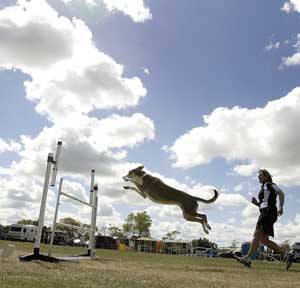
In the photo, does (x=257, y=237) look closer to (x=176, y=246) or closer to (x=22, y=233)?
(x=176, y=246)

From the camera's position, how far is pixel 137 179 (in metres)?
8.02

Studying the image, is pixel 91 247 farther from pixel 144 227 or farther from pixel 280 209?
pixel 144 227

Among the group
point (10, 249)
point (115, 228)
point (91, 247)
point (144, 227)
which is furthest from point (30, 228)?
point (10, 249)

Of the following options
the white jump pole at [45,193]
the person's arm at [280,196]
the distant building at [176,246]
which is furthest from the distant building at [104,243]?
the person's arm at [280,196]

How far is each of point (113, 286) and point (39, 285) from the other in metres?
0.71

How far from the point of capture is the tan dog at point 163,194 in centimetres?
790

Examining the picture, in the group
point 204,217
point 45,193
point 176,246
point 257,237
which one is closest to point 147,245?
point 176,246

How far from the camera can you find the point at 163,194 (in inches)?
312

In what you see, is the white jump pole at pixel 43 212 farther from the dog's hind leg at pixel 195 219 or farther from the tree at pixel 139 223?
the tree at pixel 139 223

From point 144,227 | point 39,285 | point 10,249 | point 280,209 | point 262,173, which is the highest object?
point 144,227

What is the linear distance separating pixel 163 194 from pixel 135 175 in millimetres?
651

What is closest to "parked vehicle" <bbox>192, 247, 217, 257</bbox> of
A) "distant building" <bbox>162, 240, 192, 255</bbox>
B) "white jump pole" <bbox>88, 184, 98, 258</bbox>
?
"distant building" <bbox>162, 240, 192, 255</bbox>

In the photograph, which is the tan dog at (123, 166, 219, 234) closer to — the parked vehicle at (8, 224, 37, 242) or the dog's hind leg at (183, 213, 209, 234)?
the dog's hind leg at (183, 213, 209, 234)

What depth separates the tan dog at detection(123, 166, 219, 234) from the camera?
25.9 ft
